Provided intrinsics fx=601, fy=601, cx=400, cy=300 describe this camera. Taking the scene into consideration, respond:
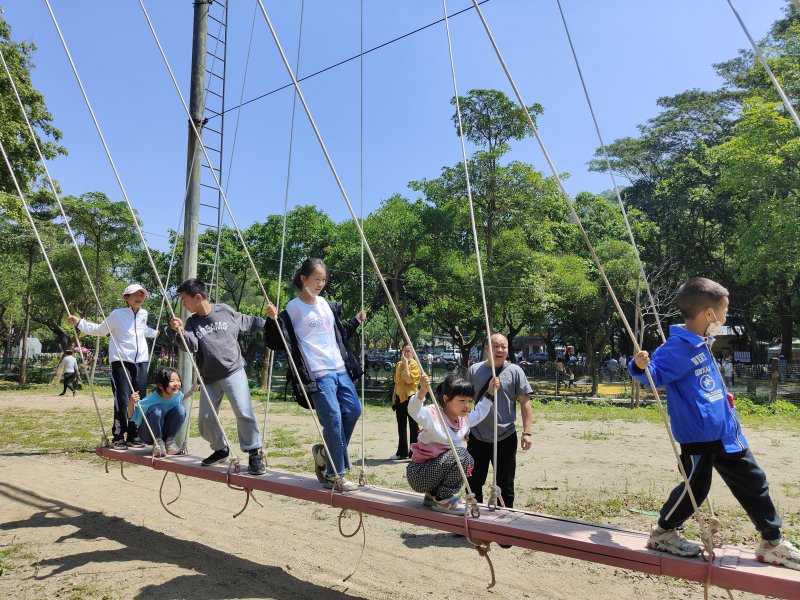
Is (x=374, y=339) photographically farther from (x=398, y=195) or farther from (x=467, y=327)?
(x=398, y=195)

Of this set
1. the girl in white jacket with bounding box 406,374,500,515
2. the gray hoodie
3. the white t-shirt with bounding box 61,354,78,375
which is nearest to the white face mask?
the girl in white jacket with bounding box 406,374,500,515

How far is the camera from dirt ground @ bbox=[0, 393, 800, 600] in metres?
3.73

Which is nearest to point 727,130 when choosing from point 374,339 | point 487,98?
point 487,98

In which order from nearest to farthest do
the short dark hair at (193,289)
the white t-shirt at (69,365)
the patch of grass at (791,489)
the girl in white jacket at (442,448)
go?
the girl in white jacket at (442,448)
the short dark hair at (193,289)
the patch of grass at (791,489)
the white t-shirt at (69,365)

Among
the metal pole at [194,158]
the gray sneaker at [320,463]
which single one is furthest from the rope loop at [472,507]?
the metal pole at [194,158]

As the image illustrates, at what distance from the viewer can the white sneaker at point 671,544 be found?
2.54 meters

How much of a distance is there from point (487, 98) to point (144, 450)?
1417 centimetres

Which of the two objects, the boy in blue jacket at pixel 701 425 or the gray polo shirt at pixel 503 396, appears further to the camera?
the gray polo shirt at pixel 503 396

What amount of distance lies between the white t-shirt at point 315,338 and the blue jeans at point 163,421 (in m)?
2.13

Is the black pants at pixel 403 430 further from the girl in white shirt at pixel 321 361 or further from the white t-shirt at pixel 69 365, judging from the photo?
the white t-shirt at pixel 69 365

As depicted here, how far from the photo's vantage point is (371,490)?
12.4 ft

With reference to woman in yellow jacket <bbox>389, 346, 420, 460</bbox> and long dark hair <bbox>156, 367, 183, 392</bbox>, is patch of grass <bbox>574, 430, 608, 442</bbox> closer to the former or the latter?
woman in yellow jacket <bbox>389, 346, 420, 460</bbox>

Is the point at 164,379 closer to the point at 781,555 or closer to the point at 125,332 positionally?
the point at 125,332

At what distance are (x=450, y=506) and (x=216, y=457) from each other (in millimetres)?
2115
